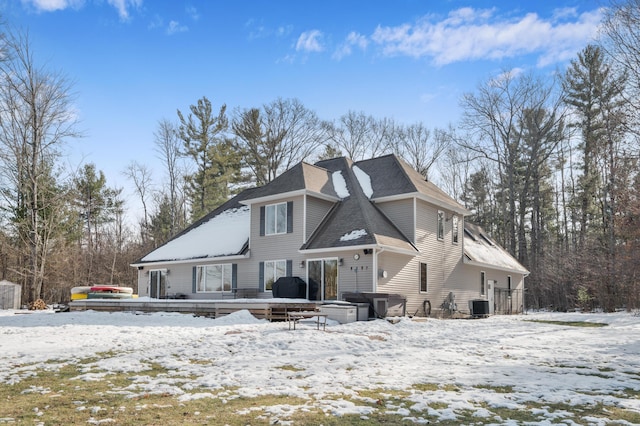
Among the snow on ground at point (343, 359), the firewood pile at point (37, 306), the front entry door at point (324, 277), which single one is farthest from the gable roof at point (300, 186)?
the firewood pile at point (37, 306)

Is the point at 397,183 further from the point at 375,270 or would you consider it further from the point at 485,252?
the point at 485,252

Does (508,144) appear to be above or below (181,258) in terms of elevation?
above

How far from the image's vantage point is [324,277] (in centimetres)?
1873

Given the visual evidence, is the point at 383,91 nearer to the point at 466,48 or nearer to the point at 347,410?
the point at 466,48

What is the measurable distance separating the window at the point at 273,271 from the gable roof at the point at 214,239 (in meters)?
1.36

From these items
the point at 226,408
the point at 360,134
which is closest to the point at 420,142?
the point at 360,134

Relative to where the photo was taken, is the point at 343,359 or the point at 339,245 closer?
the point at 343,359

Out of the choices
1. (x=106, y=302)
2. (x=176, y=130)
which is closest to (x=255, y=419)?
(x=106, y=302)

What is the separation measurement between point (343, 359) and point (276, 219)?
12.2m

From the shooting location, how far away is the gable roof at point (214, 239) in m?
22.2

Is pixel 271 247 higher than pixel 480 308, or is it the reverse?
pixel 271 247

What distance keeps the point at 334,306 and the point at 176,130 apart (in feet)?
87.9

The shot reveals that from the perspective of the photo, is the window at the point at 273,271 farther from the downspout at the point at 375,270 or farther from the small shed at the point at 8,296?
the small shed at the point at 8,296

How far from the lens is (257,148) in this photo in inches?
1447
